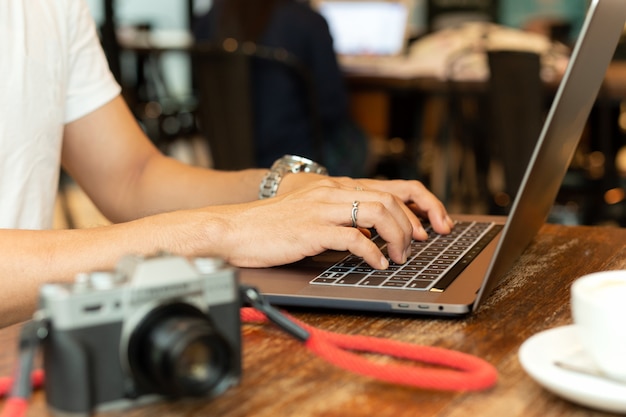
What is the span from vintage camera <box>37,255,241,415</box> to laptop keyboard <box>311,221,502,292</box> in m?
0.29

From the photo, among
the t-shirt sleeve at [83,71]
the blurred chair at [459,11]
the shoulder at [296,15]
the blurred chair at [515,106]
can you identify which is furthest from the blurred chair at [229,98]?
the blurred chair at [459,11]

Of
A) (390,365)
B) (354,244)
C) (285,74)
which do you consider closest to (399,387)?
(390,365)

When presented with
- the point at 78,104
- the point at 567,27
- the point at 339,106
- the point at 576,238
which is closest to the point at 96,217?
the point at 339,106

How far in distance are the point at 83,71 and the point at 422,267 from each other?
0.68 m

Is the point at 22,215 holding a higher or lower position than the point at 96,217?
higher

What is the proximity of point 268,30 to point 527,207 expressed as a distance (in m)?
2.30

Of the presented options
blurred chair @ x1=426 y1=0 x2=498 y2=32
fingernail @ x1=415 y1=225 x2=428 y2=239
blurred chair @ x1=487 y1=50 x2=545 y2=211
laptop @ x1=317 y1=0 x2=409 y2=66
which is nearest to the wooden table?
fingernail @ x1=415 y1=225 x2=428 y2=239

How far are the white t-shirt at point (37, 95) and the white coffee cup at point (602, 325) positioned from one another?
0.85 metres

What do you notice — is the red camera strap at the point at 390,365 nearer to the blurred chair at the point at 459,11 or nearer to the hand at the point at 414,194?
the hand at the point at 414,194

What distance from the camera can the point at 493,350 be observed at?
2.24 ft

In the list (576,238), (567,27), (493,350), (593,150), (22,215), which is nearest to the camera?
(493,350)

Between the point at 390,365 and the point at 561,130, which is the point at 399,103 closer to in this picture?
the point at 561,130

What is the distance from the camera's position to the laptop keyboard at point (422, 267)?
2.71ft

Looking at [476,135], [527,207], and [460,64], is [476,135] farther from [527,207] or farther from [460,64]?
[527,207]
